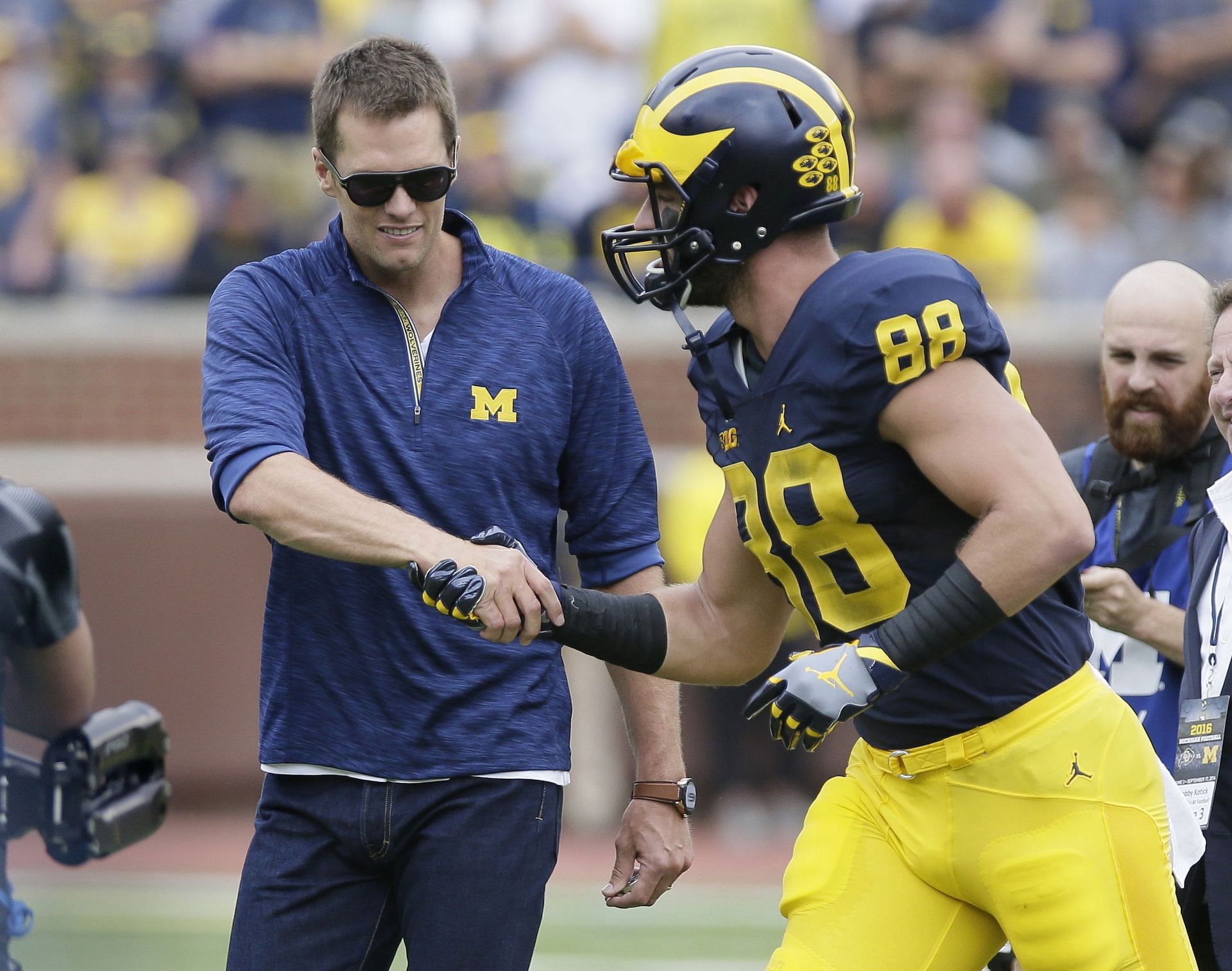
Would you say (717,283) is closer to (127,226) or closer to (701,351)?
(701,351)

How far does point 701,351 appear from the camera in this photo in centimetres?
322

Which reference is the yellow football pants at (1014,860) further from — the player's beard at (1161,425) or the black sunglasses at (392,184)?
the black sunglasses at (392,184)

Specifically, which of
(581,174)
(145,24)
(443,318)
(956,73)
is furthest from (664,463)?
(443,318)

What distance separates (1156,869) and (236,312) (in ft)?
6.41

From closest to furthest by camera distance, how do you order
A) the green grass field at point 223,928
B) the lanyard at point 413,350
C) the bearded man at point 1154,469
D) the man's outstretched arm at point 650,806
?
the lanyard at point 413,350 < the man's outstretched arm at point 650,806 < the bearded man at point 1154,469 < the green grass field at point 223,928

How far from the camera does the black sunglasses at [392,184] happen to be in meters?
3.27

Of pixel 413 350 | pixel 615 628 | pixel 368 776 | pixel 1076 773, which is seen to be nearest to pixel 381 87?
pixel 413 350

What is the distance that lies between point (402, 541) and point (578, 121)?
8.61 meters

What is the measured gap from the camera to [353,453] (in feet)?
10.8

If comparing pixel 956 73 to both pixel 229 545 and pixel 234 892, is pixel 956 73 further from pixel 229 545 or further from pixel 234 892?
pixel 234 892

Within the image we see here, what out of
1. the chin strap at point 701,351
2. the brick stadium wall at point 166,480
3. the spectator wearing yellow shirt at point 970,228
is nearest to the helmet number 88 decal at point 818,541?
the chin strap at point 701,351

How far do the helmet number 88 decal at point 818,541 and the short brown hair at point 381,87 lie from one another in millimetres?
921

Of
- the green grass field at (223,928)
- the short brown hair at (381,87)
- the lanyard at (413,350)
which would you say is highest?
the short brown hair at (381,87)

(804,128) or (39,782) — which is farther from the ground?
(804,128)
